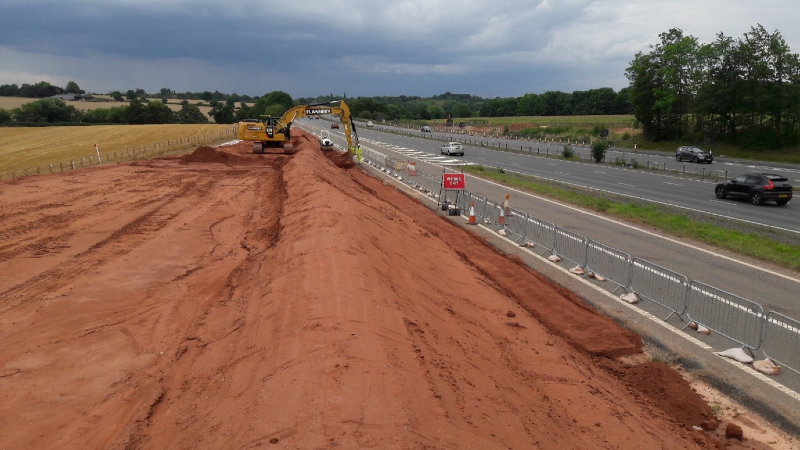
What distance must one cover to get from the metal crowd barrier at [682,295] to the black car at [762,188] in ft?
47.5

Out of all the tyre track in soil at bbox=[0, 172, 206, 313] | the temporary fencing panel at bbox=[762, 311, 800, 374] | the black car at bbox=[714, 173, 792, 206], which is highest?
the black car at bbox=[714, 173, 792, 206]

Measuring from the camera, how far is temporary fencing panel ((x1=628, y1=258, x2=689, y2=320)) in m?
11.7

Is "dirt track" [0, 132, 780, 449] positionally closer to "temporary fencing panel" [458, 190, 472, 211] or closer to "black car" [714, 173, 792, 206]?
"temporary fencing panel" [458, 190, 472, 211]

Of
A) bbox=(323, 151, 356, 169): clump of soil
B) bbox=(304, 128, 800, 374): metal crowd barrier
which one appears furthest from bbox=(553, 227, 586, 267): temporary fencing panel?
bbox=(323, 151, 356, 169): clump of soil

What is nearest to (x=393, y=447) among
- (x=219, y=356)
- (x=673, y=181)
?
(x=219, y=356)

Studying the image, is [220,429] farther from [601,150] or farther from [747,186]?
[601,150]

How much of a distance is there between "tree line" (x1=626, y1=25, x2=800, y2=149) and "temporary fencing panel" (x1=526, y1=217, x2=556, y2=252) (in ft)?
135

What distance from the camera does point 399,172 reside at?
120ft

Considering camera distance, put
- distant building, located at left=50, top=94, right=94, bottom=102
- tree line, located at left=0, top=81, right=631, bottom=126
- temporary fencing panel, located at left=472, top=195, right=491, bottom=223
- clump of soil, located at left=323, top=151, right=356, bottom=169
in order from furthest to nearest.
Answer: distant building, located at left=50, top=94, right=94, bottom=102, tree line, located at left=0, top=81, right=631, bottom=126, clump of soil, located at left=323, top=151, right=356, bottom=169, temporary fencing panel, located at left=472, top=195, right=491, bottom=223

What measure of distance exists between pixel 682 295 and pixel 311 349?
9.22m

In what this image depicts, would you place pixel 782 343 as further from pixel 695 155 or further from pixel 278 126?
pixel 695 155

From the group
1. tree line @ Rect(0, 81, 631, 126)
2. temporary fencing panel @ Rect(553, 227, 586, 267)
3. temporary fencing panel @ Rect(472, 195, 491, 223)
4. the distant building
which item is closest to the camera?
temporary fencing panel @ Rect(553, 227, 586, 267)

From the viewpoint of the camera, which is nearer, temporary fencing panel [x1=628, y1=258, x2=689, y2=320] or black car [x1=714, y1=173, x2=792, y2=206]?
temporary fencing panel [x1=628, y1=258, x2=689, y2=320]

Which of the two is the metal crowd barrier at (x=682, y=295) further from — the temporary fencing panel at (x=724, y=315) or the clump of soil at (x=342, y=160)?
the clump of soil at (x=342, y=160)
